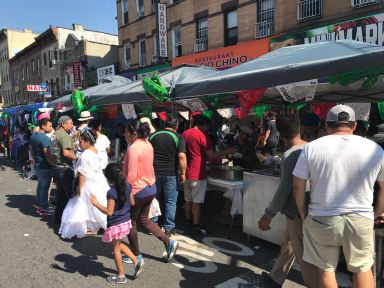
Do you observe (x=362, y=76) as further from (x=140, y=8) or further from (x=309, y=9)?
(x=140, y=8)

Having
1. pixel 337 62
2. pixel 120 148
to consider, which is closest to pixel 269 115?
pixel 120 148

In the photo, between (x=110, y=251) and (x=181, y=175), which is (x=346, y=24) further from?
(x=110, y=251)

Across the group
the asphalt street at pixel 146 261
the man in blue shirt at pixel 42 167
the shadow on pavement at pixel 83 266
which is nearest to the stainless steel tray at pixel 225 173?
the asphalt street at pixel 146 261

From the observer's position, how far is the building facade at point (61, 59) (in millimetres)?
26266

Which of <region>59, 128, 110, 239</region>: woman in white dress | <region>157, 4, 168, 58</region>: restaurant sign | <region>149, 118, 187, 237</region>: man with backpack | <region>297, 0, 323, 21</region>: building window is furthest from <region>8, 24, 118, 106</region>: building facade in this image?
<region>149, 118, 187, 237</region>: man with backpack

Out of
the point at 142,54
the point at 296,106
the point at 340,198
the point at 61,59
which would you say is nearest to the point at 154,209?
the point at 340,198

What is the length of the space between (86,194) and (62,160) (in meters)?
0.94

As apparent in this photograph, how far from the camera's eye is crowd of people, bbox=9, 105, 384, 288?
2.48 meters

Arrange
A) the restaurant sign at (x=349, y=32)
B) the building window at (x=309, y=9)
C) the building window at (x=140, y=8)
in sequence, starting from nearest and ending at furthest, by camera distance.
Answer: the restaurant sign at (x=349, y=32) < the building window at (x=309, y=9) < the building window at (x=140, y=8)

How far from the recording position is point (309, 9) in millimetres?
12102

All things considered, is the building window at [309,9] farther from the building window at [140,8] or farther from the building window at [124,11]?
the building window at [124,11]

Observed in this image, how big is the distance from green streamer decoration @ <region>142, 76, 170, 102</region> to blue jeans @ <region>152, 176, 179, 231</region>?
1661 mm

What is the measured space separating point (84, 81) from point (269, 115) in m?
18.4

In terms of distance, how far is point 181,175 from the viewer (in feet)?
16.8
